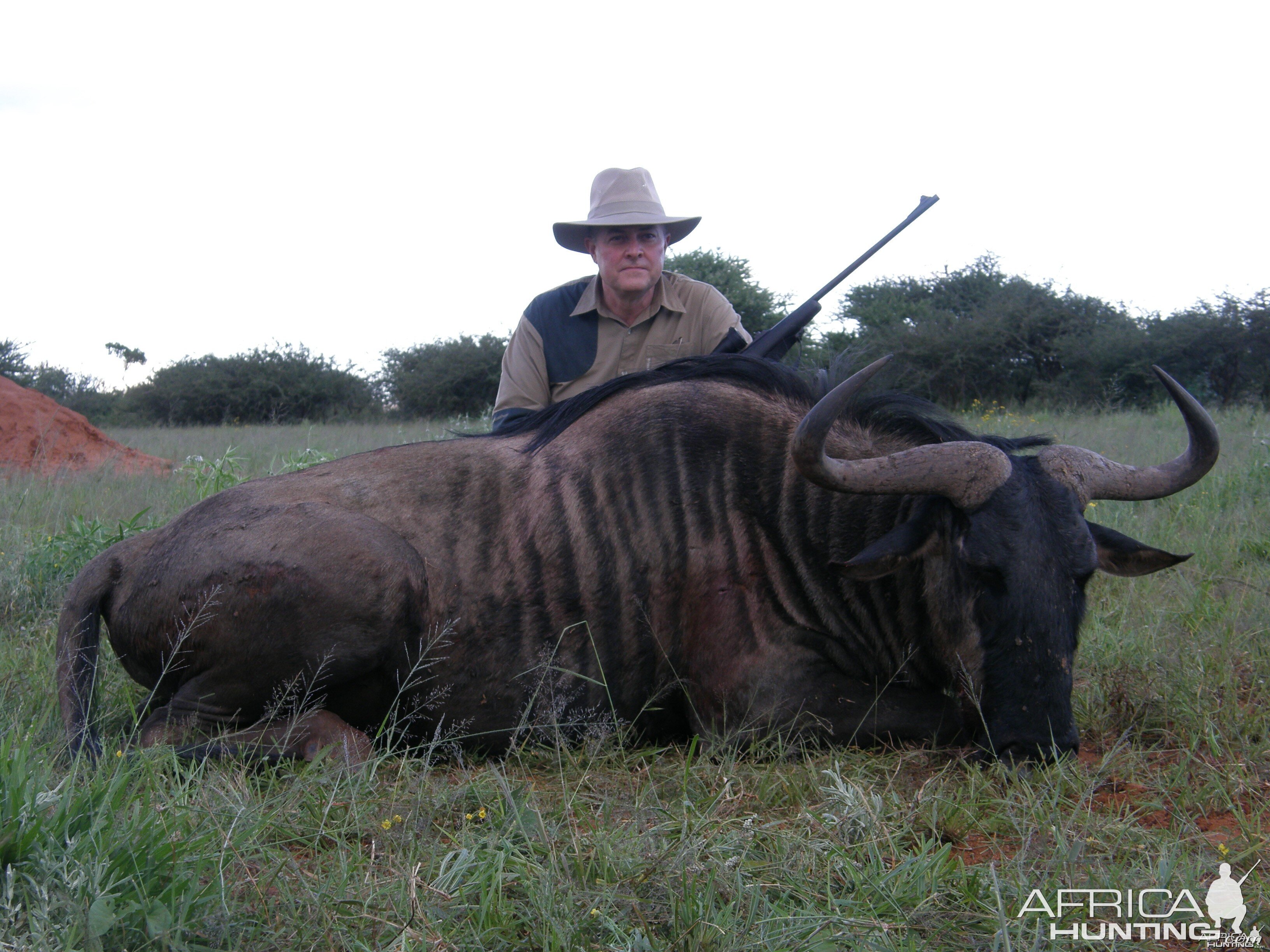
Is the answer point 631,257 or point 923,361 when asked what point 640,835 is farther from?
point 923,361

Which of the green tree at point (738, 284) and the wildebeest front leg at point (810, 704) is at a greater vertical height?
the green tree at point (738, 284)

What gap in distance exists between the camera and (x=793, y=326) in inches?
180

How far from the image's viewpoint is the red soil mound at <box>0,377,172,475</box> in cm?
966

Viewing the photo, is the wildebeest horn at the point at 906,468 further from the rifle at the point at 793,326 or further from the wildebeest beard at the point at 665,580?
the rifle at the point at 793,326

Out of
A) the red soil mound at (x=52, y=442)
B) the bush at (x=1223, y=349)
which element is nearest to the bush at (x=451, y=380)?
the red soil mound at (x=52, y=442)

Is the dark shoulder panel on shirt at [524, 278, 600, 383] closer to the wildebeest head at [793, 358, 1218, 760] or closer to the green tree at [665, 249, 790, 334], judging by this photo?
the wildebeest head at [793, 358, 1218, 760]

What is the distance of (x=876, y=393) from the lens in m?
3.31

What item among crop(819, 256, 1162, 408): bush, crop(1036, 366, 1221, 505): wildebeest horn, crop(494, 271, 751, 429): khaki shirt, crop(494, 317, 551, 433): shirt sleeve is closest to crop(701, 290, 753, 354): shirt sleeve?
crop(494, 271, 751, 429): khaki shirt

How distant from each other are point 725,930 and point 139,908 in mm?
955

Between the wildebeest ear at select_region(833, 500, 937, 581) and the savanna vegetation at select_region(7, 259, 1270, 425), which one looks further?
the savanna vegetation at select_region(7, 259, 1270, 425)

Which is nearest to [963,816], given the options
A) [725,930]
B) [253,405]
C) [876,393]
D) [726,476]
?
[725,930]

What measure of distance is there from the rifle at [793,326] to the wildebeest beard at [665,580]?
1.19m

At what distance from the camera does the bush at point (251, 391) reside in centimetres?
2470

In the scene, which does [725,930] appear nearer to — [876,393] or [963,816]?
[963,816]
